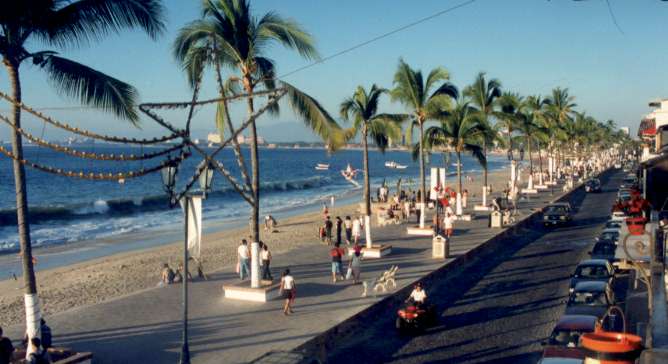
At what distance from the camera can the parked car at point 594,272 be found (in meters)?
18.2

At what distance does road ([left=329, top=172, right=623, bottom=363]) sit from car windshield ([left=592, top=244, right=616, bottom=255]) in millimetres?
1150

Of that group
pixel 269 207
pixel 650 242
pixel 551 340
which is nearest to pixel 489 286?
pixel 551 340

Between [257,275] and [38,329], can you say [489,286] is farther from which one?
[38,329]

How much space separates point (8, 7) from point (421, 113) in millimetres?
22157

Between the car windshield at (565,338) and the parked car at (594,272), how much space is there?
519 cm

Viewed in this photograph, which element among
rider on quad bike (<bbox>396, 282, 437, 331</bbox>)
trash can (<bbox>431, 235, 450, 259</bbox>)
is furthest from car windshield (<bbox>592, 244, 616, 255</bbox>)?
rider on quad bike (<bbox>396, 282, 437, 331</bbox>)

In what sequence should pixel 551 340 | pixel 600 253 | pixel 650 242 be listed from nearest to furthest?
pixel 650 242
pixel 551 340
pixel 600 253

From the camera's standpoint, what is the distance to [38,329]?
37.0 ft

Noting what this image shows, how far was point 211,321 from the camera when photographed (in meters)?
15.5

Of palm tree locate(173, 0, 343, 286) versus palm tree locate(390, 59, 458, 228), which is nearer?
palm tree locate(173, 0, 343, 286)

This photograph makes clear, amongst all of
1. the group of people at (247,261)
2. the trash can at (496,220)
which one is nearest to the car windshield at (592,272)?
the group of people at (247,261)

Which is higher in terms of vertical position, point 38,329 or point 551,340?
point 38,329

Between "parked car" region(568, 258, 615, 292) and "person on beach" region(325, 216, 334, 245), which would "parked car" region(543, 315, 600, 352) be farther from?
"person on beach" region(325, 216, 334, 245)

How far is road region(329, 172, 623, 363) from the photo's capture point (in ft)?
44.5
